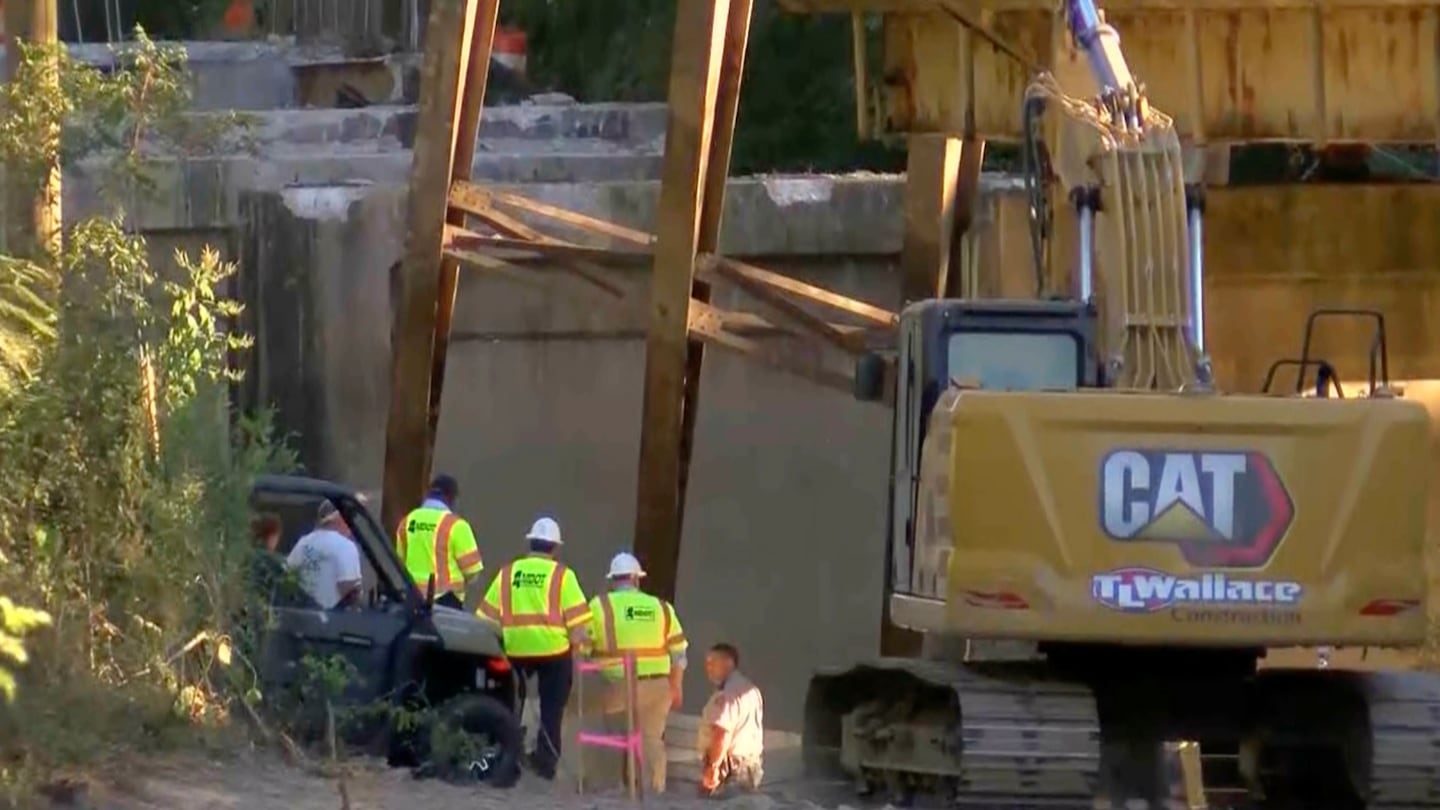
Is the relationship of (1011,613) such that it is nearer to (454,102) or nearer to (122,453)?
(122,453)

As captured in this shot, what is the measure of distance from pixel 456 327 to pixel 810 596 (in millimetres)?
3395

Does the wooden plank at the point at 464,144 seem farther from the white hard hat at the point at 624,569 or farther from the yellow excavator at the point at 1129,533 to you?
the yellow excavator at the point at 1129,533

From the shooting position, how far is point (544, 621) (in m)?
15.4

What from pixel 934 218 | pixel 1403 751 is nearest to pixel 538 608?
pixel 1403 751

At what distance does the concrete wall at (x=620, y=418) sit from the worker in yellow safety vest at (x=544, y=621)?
5.20m

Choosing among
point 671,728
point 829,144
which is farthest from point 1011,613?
point 829,144

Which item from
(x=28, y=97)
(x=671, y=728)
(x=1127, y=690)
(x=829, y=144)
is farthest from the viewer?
(x=829, y=144)

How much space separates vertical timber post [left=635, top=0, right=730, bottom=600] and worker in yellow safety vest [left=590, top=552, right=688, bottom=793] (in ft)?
10.2

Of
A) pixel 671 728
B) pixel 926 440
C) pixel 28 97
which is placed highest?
pixel 28 97

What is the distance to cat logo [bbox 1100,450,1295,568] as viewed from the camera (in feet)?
39.5

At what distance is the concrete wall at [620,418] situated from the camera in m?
20.7

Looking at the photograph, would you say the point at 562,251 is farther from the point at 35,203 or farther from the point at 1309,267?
the point at 35,203

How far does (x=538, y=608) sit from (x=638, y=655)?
2.20 ft

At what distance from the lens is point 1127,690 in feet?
44.6
